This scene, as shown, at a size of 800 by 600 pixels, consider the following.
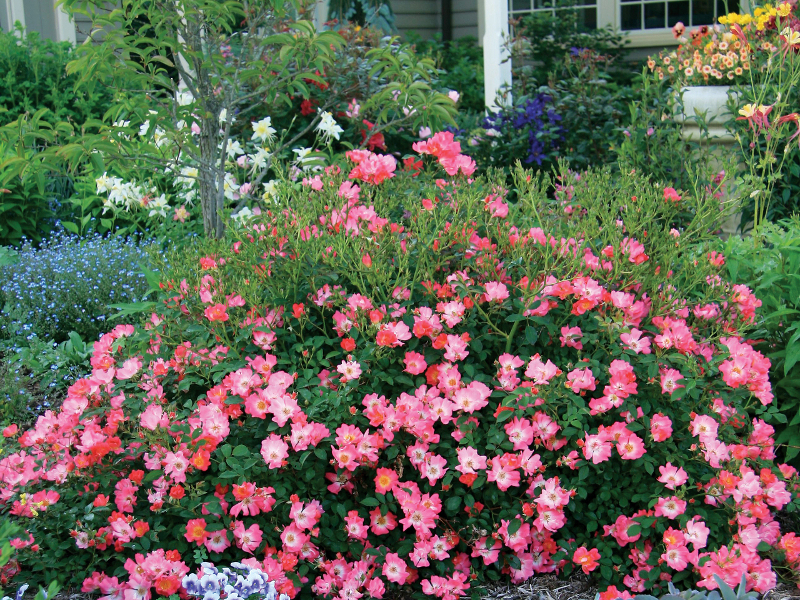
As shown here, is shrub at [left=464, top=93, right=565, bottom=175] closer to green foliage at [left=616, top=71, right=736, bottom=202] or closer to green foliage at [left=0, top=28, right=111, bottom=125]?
green foliage at [left=616, top=71, right=736, bottom=202]

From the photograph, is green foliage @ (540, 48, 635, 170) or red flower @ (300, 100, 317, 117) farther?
green foliage @ (540, 48, 635, 170)

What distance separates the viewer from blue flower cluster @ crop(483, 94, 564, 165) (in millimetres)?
5352

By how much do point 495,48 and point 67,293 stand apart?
411 cm

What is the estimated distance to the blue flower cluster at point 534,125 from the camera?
5.35m

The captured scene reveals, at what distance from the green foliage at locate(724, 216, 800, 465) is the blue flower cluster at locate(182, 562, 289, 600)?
152cm

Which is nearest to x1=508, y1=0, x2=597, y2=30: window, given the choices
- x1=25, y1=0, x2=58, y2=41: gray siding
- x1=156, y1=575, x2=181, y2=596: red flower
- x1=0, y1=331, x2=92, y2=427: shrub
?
x1=25, y1=0, x2=58, y2=41: gray siding

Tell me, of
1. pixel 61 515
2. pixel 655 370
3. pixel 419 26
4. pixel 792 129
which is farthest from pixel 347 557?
pixel 419 26

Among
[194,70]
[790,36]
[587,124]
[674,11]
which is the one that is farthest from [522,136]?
[674,11]

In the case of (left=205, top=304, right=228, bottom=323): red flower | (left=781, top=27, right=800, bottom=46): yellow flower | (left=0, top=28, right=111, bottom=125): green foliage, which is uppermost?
(left=0, top=28, right=111, bottom=125): green foliage

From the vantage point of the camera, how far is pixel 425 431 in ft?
6.74

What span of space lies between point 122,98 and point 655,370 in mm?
2358

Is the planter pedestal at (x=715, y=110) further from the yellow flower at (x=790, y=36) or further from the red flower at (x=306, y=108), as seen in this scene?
the red flower at (x=306, y=108)

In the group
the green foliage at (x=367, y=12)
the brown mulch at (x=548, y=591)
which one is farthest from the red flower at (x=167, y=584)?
the green foliage at (x=367, y=12)

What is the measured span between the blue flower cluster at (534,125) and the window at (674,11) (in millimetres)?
4135
